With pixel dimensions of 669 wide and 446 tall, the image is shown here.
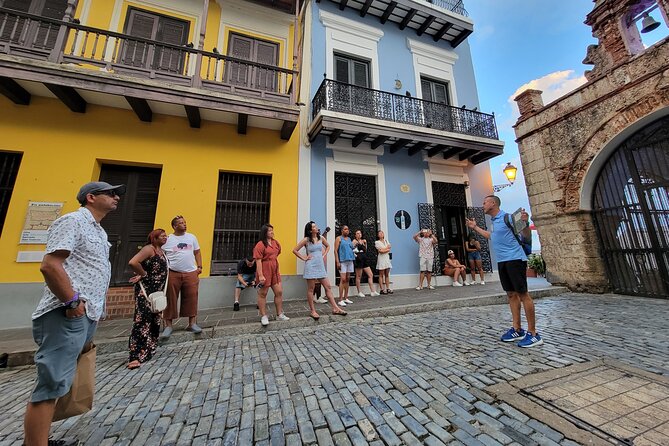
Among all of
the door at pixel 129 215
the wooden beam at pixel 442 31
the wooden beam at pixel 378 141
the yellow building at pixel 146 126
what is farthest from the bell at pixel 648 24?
the door at pixel 129 215


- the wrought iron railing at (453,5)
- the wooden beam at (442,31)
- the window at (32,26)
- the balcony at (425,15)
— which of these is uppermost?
the wrought iron railing at (453,5)

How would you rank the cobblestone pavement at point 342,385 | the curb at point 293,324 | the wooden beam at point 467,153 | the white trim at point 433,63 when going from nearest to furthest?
the cobblestone pavement at point 342,385 → the curb at point 293,324 → the wooden beam at point 467,153 → the white trim at point 433,63

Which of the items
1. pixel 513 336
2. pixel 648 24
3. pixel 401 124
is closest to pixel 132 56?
pixel 401 124

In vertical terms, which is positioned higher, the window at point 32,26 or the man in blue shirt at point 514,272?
the window at point 32,26

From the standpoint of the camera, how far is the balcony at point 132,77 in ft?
17.6

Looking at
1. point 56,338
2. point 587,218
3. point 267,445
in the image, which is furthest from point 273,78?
point 587,218

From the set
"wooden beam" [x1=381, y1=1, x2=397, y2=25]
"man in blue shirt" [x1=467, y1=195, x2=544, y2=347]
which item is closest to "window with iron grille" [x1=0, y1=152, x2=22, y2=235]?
"man in blue shirt" [x1=467, y1=195, x2=544, y2=347]

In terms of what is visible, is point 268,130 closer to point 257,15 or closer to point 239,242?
point 239,242

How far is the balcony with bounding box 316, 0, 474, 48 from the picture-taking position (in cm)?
923

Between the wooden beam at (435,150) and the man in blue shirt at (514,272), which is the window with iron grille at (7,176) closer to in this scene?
the man in blue shirt at (514,272)

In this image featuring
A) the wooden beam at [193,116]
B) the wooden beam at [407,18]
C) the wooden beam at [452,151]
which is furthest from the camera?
the wooden beam at [407,18]

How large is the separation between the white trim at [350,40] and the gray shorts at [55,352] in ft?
29.3

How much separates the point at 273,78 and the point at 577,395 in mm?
8434

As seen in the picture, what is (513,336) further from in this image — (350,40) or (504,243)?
(350,40)
